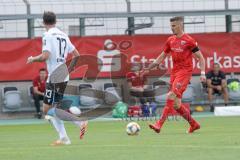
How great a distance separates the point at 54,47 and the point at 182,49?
3746mm

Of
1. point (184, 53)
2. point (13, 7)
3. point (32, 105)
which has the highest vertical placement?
point (13, 7)

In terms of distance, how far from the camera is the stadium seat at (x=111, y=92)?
29766 mm

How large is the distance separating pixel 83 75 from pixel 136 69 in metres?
2.00

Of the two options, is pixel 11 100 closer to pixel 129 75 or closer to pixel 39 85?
pixel 39 85

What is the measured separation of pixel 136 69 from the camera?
3003 cm

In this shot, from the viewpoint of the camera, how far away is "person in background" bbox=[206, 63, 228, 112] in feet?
99.2

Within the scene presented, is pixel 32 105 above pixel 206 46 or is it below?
below

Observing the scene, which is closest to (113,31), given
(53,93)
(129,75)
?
(129,75)

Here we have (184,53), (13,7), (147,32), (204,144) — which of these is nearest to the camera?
(204,144)

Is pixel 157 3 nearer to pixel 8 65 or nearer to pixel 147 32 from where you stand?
pixel 147 32

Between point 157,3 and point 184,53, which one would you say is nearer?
point 184,53

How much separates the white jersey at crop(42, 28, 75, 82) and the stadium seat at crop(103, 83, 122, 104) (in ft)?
50.4

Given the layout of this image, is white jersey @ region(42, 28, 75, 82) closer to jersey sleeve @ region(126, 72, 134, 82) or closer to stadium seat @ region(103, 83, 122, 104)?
jersey sleeve @ region(126, 72, 134, 82)

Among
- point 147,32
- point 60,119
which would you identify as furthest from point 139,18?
point 60,119
